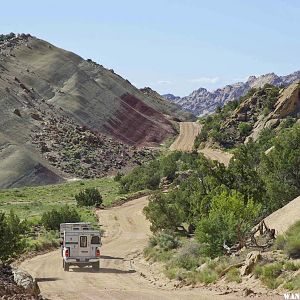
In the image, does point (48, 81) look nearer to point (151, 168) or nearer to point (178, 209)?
point (151, 168)

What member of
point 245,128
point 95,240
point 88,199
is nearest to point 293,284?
point 95,240

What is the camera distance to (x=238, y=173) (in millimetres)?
37250

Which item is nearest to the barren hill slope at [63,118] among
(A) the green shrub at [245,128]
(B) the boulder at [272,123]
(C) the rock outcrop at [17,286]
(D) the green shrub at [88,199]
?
(D) the green shrub at [88,199]

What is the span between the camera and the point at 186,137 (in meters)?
129

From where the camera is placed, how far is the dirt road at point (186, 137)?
11447 centimetres

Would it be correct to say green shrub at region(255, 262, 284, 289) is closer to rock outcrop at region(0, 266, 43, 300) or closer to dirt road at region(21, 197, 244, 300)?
dirt road at region(21, 197, 244, 300)

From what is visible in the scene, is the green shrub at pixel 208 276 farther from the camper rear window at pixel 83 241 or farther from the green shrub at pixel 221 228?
the camper rear window at pixel 83 241

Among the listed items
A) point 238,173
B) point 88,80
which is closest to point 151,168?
point 238,173

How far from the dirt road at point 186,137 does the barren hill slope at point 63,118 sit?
3.34 m

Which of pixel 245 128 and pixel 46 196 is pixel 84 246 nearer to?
pixel 46 196

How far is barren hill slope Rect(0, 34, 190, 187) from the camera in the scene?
87188 mm

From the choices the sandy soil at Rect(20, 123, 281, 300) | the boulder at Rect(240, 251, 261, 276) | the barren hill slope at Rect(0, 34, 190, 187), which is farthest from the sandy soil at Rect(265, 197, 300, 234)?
the barren hill slope at Rect(0, 34, 190, 187)

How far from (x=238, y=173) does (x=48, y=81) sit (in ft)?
291

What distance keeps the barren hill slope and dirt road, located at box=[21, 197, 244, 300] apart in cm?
3858
